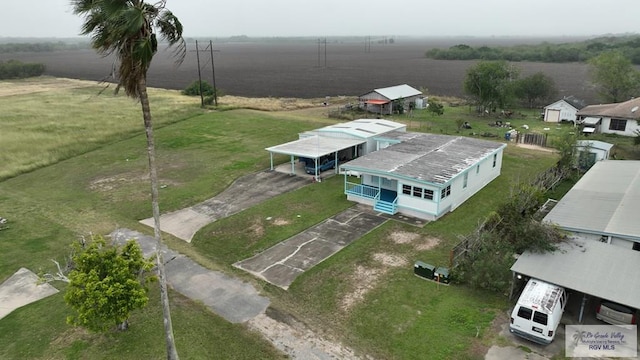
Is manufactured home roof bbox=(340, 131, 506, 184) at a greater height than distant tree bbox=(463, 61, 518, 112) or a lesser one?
lesser

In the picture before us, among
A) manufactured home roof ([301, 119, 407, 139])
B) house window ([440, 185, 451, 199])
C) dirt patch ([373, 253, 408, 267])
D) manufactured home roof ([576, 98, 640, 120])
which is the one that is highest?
manufactured home roof ([576, 98, 640, 120])

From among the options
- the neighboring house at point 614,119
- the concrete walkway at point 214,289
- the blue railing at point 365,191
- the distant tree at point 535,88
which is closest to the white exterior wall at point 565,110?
the neighboring house at point 614,119

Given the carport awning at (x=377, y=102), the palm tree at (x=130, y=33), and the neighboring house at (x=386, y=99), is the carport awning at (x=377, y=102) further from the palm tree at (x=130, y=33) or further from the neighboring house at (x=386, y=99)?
the palm tree at (x=130, y=33)

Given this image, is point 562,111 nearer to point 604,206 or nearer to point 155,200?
point 604,206

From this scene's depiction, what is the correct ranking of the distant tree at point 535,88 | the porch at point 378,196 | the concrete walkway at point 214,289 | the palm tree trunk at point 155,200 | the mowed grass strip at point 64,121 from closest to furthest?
the palm tree trunk at point 155,200 < the concrete walkway at point 214,289 < the porch at point 378,196 < the mowed grass strip at point 64,121 < the distant tree at point 535,88

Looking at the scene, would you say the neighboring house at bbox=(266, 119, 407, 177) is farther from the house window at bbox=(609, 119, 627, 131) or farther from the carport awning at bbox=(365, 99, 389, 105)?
the house window at bbox=(609, 119, 627, 131)

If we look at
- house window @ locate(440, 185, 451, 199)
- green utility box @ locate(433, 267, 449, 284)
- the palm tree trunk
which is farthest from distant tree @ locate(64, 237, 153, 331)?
house window @ locate(440, 185, 451, 199)

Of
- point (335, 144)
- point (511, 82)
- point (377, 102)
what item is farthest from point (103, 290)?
point (511, 82)
